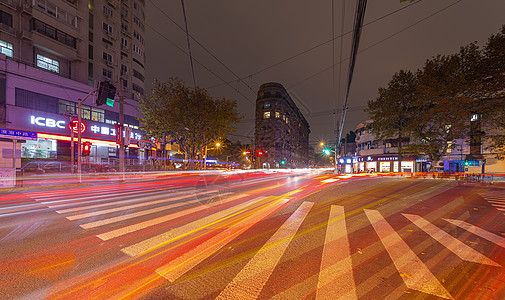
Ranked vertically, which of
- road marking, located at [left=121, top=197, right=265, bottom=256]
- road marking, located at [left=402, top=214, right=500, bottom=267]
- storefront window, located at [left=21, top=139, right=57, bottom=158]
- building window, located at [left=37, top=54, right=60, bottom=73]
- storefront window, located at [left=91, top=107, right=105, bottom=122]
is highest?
building window, located at [left=37, top=54, right=60, bottom=73]

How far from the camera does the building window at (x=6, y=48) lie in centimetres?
2283

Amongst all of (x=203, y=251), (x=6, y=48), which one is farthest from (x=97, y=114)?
(x=203, y=251)

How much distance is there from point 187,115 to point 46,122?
16419 millimetres

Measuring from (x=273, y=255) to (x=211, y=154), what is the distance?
6365 centimetres

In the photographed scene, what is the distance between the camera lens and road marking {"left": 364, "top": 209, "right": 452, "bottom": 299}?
8.06 feet

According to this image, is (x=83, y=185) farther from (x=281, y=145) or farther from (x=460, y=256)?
(x=281, y=145)

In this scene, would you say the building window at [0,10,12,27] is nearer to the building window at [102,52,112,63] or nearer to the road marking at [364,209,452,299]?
the building window at [102,52,112,63]

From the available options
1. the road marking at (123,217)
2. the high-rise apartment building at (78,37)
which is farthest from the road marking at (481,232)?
the high-rise apartment building at (78,37)

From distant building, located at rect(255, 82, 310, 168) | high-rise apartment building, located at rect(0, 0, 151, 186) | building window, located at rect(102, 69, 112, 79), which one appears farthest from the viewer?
distant building, located at rect(255, 82, 310, 168)

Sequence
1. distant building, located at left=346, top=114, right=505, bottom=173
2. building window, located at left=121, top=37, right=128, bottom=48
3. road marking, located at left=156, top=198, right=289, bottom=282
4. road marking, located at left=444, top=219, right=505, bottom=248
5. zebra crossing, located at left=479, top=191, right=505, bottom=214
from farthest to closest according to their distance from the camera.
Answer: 1. building window, located at left=121, top=37, right=128, bottom=48
2. distant building, located at left=346, top=114, right=505, bottom=173
3. zebra crossing, located at left=479, top=191, right=505, bottom=214
4. road marking, located at left=444, top=219, right=505, bottom=248
5. road marking, located at left=156, top=198, right=289, bottom=282

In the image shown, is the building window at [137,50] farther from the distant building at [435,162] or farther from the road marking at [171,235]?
the distant building at [435,162]

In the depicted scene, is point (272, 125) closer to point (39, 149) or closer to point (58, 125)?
point (58, 125)

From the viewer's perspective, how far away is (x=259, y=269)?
2912 millimetres

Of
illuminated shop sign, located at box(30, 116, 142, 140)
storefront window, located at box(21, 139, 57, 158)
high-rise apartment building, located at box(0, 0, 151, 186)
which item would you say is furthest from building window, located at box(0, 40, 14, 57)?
storefront window, located at box(21, 139, 57, 158)
